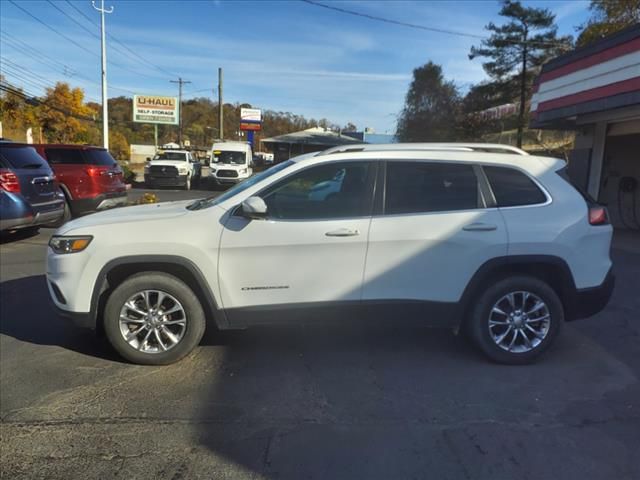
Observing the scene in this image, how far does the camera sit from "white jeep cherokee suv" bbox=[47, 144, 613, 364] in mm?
3967

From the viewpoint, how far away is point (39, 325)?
16.7 feet

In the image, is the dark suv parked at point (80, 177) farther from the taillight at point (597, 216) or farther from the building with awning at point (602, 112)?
the building with awning at point (602, 112)

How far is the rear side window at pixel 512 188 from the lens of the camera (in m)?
4.19

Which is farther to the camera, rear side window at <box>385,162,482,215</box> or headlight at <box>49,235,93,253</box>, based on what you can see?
rear side window at <box>385,162,482,215</box>

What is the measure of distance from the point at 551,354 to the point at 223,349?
9.75 feet

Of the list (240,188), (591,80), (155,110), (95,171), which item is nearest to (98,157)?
(95,171)

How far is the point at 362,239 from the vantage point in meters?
3.99

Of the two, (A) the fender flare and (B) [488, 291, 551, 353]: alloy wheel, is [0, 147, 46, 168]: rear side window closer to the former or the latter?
(A) the fender flare

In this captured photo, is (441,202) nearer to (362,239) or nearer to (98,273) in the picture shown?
(362,239)

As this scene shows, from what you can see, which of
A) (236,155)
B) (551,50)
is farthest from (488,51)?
(236,155)

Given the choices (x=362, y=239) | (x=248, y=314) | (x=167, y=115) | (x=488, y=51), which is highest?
(x=488, y=51)

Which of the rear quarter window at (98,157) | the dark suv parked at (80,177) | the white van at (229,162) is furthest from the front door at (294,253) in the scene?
the white van at (229,162)

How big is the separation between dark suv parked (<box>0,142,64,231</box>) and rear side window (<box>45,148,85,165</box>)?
2240 mm

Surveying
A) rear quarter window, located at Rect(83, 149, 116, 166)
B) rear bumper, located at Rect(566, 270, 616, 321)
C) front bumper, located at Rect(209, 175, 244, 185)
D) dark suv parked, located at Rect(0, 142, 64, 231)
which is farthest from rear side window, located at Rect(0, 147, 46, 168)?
front bumper, located at Rect(209, 175, 244, 185)
